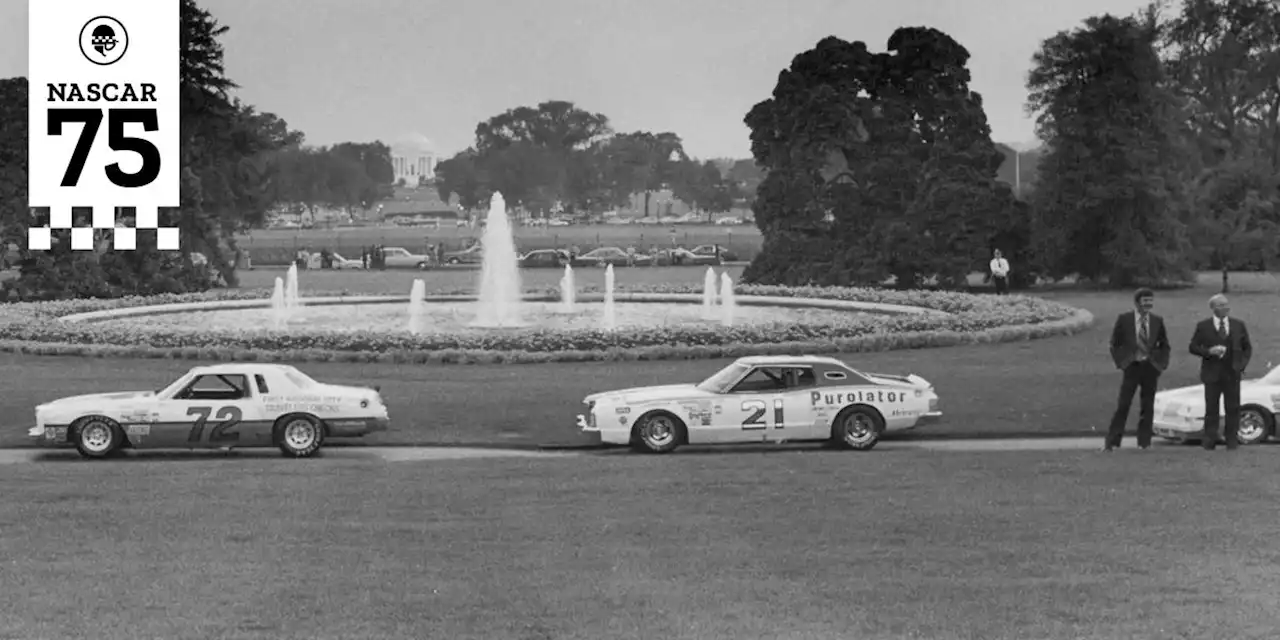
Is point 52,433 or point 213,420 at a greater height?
point 213,420

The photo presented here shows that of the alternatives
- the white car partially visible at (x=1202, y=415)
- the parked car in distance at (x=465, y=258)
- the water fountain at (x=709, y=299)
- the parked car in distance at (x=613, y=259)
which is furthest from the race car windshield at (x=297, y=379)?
the parked car in distance at (x=465, y=258)

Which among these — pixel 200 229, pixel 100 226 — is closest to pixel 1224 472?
pixel 100 226

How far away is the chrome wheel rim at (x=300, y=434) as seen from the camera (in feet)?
67.2

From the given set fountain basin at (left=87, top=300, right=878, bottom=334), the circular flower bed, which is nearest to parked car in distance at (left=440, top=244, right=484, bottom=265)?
fountain basin at (left=87, top=300, right=878, bottom=334)

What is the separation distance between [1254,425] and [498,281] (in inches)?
970

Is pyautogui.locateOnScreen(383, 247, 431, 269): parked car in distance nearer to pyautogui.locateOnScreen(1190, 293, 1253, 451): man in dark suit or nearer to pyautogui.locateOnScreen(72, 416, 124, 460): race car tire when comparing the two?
pyautogui.locateOnScreen(72, 416, 124, 460): race car tire

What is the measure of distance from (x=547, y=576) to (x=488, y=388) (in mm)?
14416

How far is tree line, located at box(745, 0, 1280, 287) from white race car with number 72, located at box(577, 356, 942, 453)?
114 feet

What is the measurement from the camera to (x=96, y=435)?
20438 millimetres

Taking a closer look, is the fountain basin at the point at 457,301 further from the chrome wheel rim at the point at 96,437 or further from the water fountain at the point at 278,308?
the chrome wheel rim at the point at 96,437


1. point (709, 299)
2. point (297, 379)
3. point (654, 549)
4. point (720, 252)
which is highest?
point (720, 252)

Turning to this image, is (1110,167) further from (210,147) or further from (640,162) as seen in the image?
(640,162)

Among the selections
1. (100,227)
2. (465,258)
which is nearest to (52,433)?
(100,227)

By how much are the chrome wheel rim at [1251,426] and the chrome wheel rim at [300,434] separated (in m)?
10.5
